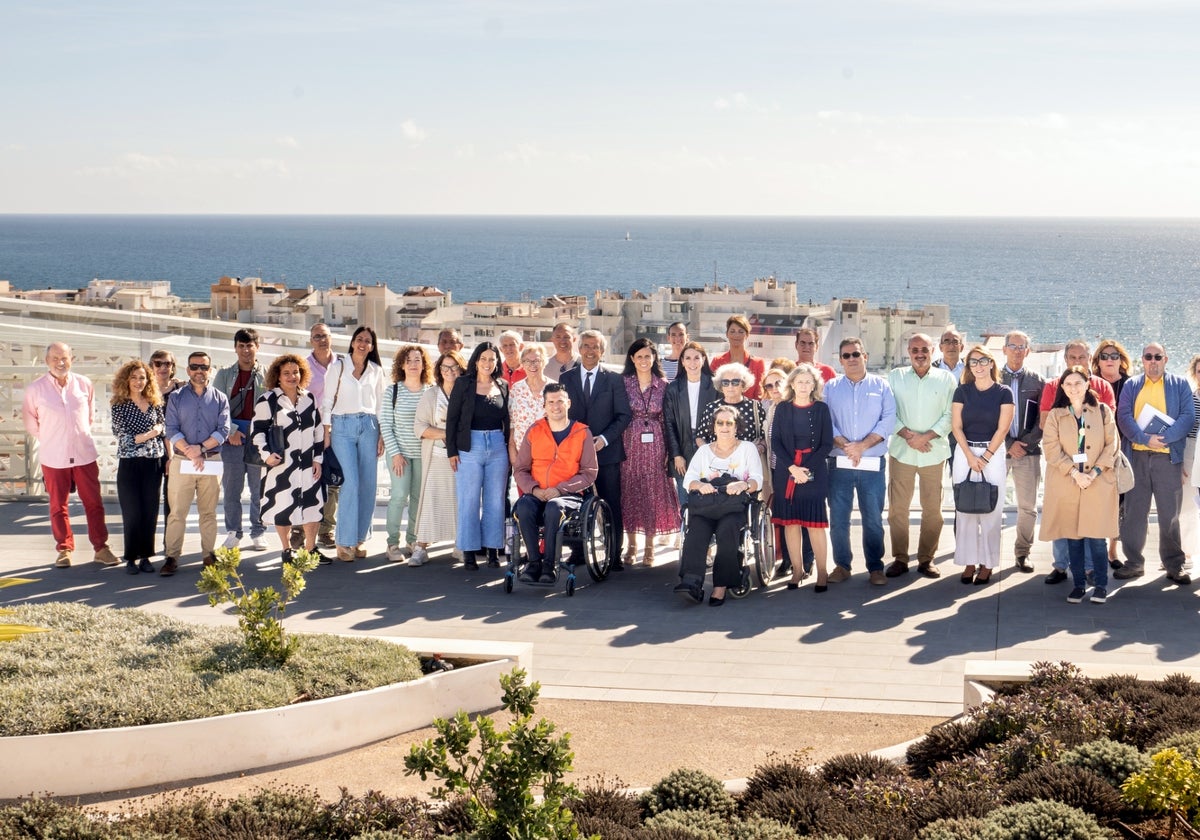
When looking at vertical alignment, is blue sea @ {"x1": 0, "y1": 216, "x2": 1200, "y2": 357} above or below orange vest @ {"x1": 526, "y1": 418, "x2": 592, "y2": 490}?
above

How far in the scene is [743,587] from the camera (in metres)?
8.34

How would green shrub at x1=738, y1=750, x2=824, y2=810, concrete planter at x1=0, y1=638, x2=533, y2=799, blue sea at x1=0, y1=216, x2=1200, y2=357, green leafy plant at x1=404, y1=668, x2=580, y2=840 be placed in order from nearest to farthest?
1. green leafy plant at x1=404, y1=668, x2=580, y2=840
2. green shrub at x1=738, y1=750, x2=824, y2=810
3. concrete planter at x1=0, y1=638, x2=533, y2=799
4. blue sea at x1=0, y1=216, x2=1200, y2=357

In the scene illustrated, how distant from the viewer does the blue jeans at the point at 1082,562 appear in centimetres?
820

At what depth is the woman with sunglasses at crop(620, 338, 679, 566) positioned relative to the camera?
924 centimetres

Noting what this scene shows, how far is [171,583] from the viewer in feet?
29.5

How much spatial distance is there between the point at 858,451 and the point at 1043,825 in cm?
462

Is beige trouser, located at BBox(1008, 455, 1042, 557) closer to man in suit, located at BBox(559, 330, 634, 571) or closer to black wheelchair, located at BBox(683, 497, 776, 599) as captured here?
black wheelchair, located at BBox(683, 497, 776, 599)

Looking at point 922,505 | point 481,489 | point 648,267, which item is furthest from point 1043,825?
point 648,267

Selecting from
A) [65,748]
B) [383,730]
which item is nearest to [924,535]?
[383,730]

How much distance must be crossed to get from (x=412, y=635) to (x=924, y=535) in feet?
11.9

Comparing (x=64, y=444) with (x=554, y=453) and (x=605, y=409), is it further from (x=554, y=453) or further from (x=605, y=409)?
(x=605, y=409)

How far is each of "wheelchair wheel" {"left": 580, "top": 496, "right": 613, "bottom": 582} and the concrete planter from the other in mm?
2609

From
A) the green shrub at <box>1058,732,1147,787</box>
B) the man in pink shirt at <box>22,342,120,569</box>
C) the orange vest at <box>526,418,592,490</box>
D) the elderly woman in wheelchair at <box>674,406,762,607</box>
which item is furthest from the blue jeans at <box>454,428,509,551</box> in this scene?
the green shrub at <box>1058,732,1147,787</box>

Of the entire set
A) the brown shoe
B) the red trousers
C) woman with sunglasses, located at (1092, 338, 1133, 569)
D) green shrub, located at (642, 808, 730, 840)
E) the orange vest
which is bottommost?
green shrub, located at (642, 808, 730, 840)
